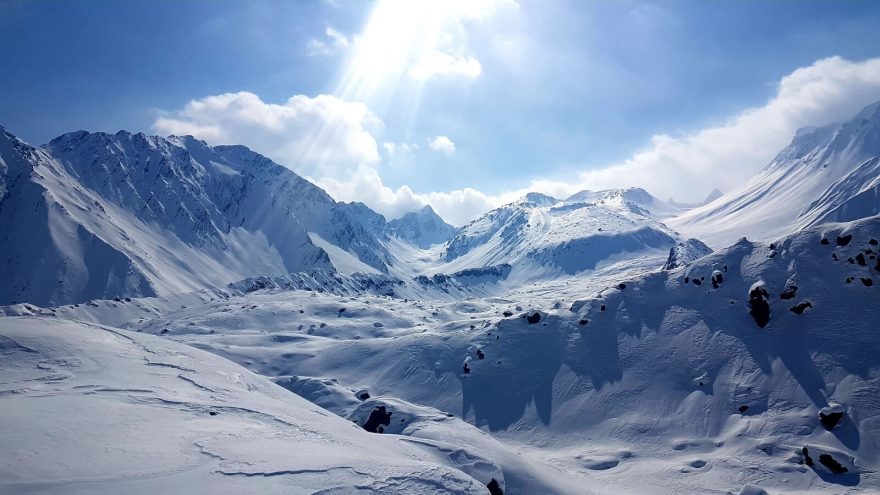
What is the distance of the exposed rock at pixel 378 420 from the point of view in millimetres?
43812

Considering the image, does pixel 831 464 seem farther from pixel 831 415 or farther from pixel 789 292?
pixel 789 292

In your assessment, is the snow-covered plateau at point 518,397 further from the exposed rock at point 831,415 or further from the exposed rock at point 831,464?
the exposed rock at point 831,464

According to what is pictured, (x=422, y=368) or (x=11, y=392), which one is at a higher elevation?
(x=11, y=392)

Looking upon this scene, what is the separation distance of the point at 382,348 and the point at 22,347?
212 feet

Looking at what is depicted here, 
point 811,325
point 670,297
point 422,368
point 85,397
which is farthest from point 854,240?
point 85,397

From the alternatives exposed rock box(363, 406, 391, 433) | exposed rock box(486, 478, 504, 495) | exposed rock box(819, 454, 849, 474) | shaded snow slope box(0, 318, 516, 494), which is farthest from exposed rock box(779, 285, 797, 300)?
exposed rock box(486, 478, 504, 495)

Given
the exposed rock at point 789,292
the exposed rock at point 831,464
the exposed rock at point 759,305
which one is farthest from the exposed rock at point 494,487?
the exposed rock at point 789,292

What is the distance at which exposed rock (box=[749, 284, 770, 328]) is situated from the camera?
68.6 m

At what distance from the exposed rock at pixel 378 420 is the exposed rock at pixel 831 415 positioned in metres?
46.3

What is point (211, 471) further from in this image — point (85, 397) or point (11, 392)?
point (11, 392)

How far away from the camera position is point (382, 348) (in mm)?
95125

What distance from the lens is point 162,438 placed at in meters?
24.2

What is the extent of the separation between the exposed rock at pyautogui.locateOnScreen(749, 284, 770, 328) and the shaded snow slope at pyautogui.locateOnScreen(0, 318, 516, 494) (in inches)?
2086

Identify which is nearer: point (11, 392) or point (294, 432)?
point (11, 392)
